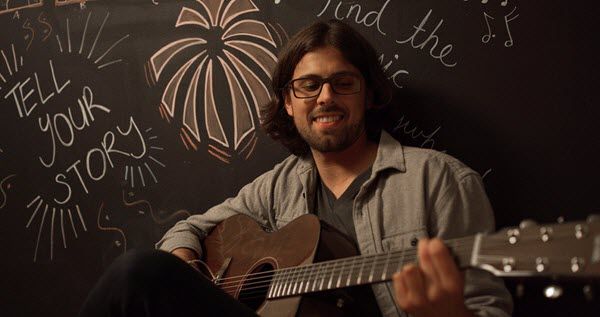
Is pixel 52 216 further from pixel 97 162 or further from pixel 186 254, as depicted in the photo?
pixel 186 254

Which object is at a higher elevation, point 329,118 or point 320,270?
point 329,118

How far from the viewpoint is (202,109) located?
6.57 ft

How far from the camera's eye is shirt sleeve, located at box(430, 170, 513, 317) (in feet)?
4.37

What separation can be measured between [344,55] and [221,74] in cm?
52

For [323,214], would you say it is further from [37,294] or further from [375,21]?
[37,294]

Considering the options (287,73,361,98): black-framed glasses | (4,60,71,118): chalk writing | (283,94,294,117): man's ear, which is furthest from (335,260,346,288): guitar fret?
(4,60,71,118): chalk writing

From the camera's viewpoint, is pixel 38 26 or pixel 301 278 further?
pixel 38 26

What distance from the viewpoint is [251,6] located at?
75.9 inches

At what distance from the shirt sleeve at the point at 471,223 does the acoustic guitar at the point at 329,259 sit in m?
0.23

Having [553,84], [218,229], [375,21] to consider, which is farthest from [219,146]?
[553,84]

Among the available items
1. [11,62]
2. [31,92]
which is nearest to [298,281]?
[31,92]

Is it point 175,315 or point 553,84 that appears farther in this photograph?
point 553,84

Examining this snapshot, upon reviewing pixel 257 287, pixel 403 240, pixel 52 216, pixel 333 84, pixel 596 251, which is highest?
pixel 333 84

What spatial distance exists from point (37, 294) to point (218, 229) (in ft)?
2.87
